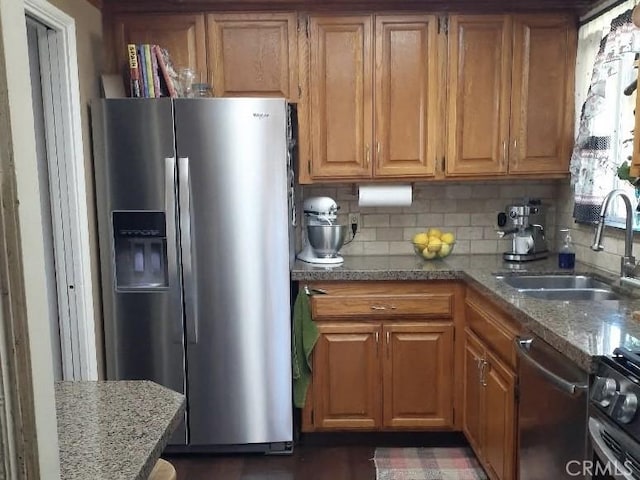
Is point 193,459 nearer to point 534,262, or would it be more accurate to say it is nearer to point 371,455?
point 371,455

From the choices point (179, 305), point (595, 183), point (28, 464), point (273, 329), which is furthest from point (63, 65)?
point (595, 183)

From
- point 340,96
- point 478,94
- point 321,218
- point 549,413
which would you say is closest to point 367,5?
point 340,96

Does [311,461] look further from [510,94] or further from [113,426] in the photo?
[510,94]

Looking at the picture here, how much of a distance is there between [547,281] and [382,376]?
94cm

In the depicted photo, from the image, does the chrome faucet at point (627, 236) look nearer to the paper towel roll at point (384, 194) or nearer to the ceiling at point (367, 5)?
the paper towel roll at point (384, 194)

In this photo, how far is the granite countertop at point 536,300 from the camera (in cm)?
151

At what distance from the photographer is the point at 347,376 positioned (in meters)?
2.77

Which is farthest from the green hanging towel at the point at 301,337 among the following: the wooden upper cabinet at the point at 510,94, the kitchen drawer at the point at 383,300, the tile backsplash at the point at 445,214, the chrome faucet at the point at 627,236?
the chrome faucet at the point at 627,236

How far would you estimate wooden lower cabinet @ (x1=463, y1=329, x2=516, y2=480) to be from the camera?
205 centimetres

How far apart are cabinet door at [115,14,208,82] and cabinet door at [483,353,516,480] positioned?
2040mm

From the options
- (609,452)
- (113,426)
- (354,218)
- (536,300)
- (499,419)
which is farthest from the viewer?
(354,218)

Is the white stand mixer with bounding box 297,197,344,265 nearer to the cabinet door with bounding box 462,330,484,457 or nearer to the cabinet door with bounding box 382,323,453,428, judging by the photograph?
the cabinet door with bounding box 382,323,453,428

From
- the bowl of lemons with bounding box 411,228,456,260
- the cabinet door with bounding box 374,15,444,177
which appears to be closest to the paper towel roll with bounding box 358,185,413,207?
the cabinet door with bounding box 374,15,444,177

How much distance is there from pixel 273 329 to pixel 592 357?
1.57 m
